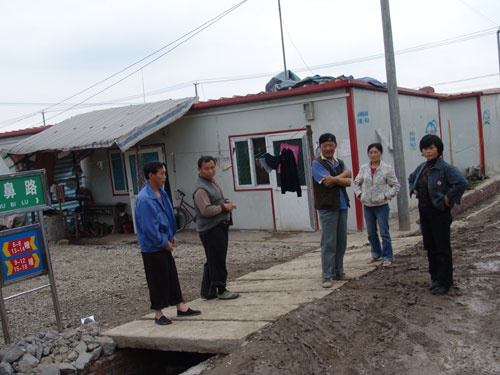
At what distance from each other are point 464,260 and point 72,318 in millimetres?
5181

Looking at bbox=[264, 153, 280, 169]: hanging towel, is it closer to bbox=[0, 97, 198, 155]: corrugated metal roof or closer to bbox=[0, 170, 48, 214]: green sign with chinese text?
bbox=[0, 97, 198, 155]: corrugated metal roof

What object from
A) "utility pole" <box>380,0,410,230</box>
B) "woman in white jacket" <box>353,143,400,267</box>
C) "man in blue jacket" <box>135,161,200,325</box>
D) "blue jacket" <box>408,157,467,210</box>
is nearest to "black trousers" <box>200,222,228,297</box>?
"man in blue jacket" <box>135,161,200,325</box>

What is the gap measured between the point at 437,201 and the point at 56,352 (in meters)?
4.28

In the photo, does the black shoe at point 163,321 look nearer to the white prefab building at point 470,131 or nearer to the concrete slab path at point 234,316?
the concrete slab path at point 234,316

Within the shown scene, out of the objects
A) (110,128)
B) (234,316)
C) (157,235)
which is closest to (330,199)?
(234,316)

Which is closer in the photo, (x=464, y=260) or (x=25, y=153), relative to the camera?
(x=464, y=260)

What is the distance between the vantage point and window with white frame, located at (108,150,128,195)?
15.0 m

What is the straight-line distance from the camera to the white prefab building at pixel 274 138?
10.9 m

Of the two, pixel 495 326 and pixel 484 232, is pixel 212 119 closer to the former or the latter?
pixel 484 232

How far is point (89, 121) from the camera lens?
15.1m

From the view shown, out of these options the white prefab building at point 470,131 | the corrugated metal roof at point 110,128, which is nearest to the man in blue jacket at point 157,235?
the corrugated metal roof at point 110,128

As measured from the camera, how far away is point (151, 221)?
5.33m

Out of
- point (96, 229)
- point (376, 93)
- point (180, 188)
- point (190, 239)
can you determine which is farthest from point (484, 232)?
point (96, 229)

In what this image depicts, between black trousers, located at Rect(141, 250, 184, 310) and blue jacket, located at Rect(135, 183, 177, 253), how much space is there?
0.31 ft
